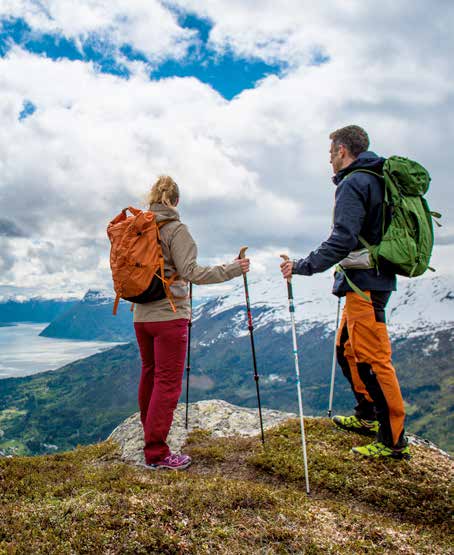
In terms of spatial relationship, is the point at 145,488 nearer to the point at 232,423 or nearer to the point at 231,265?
the point at 231,265

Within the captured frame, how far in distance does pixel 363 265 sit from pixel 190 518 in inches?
189

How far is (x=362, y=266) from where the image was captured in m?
7.24

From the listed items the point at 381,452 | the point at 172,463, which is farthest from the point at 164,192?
the point at 381,452

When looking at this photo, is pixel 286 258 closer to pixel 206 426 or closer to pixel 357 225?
pixel 357 225

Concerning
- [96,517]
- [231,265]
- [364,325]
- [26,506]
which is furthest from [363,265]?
[26,506]

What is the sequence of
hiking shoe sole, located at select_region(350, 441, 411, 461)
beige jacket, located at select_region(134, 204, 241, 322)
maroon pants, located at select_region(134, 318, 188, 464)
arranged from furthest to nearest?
hiking shoe sole, located at select_region(350, 441, 411, 461), maroon pants, located at select_region(134, 318, 188, 464), beige jacket, located at select_region(134, 204, 241, 322)

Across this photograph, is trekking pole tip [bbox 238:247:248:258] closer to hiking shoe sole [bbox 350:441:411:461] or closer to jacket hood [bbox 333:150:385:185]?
jacket hood [bbox 333:150:385:185]

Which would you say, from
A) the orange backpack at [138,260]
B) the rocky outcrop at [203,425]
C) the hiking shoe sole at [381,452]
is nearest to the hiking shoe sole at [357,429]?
the hiking shoe sole at [381,452]

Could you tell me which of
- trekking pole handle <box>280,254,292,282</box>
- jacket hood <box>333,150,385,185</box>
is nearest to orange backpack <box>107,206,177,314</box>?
trekking pole handle <box>280,254,292,282</box>

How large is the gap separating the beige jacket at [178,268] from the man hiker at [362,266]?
1.29 metres

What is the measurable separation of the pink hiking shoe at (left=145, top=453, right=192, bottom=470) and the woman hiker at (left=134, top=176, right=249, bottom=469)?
0.02 metres

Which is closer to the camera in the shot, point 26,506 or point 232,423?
point 26,506

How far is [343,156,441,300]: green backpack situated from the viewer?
22.6 ft

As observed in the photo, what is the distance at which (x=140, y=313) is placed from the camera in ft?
25.5
